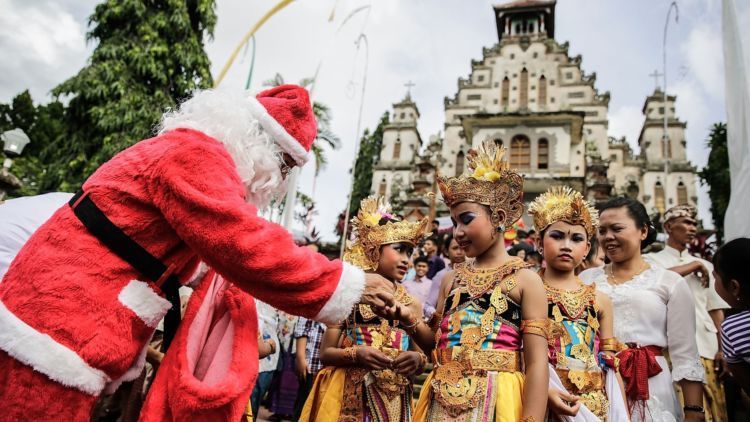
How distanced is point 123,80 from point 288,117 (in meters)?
14.6

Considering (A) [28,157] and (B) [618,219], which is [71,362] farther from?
(A) [28,157]

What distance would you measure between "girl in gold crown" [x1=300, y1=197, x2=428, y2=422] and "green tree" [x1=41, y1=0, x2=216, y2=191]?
40.6ft

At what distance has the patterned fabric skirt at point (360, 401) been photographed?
10.7 feet

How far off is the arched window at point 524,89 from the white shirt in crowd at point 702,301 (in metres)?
23.8

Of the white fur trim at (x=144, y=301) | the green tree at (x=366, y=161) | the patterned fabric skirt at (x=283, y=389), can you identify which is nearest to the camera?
the white fur trim at (x=144, y=301)

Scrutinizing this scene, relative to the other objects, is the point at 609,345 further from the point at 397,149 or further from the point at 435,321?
the point at 397,149

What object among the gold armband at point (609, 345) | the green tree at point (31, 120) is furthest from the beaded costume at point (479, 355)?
the green tree at point (31, 120)

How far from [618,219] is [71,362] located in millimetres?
3487

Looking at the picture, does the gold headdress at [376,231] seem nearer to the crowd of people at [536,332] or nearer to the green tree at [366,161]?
the crowd of people at [536,332]

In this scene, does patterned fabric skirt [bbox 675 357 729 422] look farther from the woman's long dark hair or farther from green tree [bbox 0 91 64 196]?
green tree [bbox 0 91 64 196]

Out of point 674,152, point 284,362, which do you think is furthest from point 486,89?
point 284,362

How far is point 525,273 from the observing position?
2.46 m

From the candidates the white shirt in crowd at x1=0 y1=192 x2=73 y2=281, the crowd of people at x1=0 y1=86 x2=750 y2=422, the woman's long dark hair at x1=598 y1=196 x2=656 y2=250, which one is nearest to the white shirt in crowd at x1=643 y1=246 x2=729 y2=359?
the crowd of people at x1=0 y1=86 x2=750 y2=422

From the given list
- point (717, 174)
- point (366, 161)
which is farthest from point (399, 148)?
point (717, 174)
